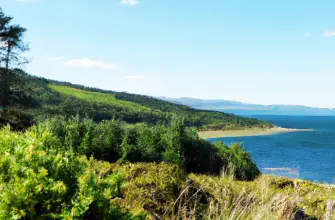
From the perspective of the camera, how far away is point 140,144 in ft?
58.4

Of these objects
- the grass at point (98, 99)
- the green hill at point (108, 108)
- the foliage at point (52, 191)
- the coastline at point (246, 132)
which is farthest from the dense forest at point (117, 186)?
the grass at point (98, 99)

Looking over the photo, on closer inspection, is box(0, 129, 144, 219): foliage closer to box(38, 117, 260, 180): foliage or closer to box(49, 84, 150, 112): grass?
box(38, 117, 260, 180): foliage

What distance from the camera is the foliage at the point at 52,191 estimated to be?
2350mm

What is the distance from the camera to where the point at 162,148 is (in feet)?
66.6

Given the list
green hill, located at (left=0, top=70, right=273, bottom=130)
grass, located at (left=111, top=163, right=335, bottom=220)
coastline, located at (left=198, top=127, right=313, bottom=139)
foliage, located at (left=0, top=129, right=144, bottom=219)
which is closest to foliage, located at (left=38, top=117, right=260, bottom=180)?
grass, located at (left=111, top=163, right=335, bottom=220)

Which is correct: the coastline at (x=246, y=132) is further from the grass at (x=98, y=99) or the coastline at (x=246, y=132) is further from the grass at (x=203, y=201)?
the grass at (x=203, y=201)

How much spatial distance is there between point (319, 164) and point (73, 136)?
157 feet

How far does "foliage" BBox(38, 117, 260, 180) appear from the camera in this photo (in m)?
15.1

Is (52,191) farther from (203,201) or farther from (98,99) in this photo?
(98,99)

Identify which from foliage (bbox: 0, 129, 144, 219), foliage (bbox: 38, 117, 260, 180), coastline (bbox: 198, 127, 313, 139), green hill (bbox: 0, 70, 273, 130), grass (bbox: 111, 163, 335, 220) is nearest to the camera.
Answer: foliage (bbox: 0, 129, 144, 219)

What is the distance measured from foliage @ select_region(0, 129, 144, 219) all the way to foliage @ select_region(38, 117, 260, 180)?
8567 mm

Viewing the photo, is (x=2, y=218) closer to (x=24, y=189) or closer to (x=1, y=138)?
(x=24, y=189)

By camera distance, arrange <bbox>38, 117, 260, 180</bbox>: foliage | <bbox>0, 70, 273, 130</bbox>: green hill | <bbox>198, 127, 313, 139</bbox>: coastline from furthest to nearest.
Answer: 1. <bbox>198, 127, 313, 139</bbox>: coastline
2. <bbox>0, 70, 273, 130</bbox>: green hill
3. <bbox>38, 117, 260, 180</bbox>: foliage

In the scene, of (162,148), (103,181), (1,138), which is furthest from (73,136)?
(103,181)
